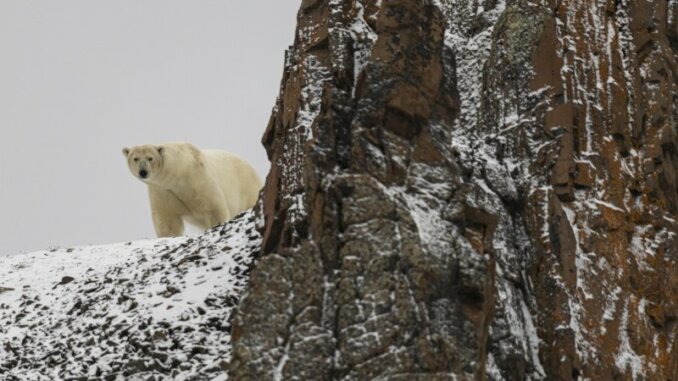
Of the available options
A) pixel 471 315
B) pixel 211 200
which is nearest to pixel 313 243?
pixel 471 315

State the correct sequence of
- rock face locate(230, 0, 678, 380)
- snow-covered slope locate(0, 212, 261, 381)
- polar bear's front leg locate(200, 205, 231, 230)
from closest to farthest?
rock face locate(230, 0, 678, 380) → snow-covered slope locate(0, 212, 261, 381) → polar bear's front leg locate(200, 205, 231, 230)

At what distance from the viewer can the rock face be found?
13.5 meters

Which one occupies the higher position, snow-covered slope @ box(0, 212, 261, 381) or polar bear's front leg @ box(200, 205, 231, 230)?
polar bear's front leg @ box(200, 205, 231, 230)

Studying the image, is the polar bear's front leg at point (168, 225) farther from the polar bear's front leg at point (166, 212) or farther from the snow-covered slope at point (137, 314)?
the snow-covered slope at point (137, 314)

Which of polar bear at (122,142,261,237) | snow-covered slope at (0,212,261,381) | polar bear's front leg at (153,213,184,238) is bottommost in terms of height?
snow-covered slope at (0,212,261,381)

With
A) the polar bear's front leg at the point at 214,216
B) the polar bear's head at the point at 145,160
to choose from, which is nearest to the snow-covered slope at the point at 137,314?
the polar bear's front leg at the point at 214,216

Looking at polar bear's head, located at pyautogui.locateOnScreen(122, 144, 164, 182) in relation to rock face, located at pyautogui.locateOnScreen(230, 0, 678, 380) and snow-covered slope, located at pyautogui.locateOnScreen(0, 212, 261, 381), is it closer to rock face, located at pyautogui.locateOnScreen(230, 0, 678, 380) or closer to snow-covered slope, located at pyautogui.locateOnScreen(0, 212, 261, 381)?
snow-covered slope, located at pyautogui.locateOnScreen(0, 212, 261, 381)

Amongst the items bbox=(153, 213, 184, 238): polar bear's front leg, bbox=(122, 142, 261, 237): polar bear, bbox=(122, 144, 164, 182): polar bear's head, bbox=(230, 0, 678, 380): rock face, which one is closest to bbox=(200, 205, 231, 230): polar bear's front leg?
bbox=(122, 142, 261, 237): polar bear

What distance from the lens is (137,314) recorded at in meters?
17.2

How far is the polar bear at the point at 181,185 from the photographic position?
2580 cm

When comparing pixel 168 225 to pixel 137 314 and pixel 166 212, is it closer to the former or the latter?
pixel 166 212

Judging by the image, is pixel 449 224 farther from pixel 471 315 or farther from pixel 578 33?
pixel 578 33

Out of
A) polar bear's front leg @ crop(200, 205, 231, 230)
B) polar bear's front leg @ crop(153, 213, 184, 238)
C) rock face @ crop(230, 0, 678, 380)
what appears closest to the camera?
rock face @ crop(230, 0, 678, 380)

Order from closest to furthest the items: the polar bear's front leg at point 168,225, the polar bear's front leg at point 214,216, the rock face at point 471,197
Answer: the rock face at point 471,197
the polar bear's front leg at point 214,216
the polar bear's front leg at point 168,225
